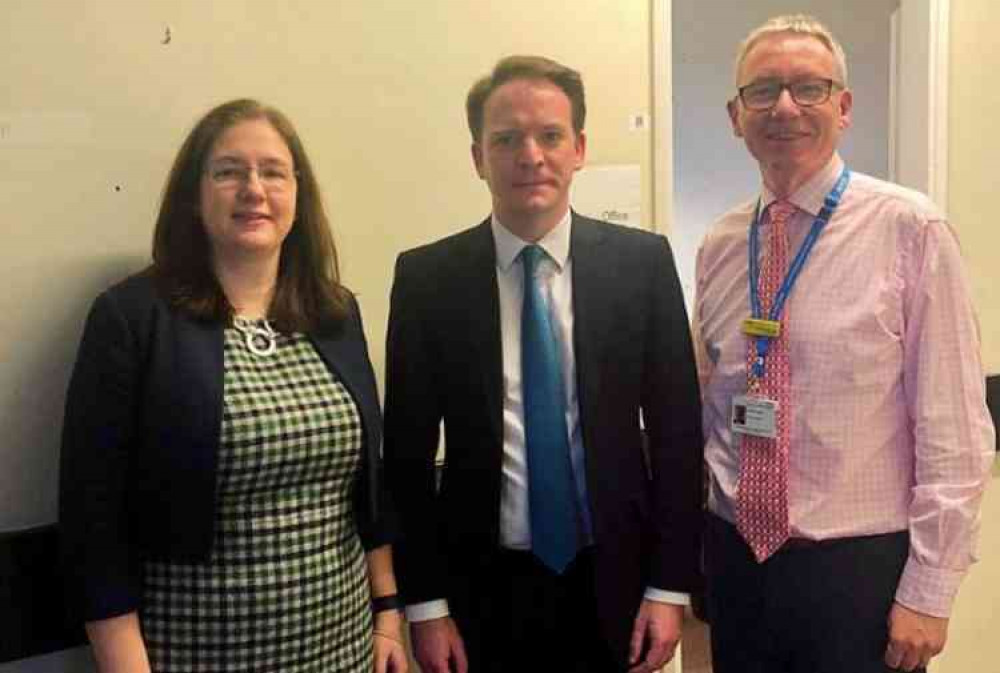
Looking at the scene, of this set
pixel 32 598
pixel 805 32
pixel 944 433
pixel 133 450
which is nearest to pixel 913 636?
pixel 944 433

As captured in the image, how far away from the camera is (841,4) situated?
4.04 m

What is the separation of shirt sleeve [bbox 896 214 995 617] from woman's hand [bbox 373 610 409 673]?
0.90 metres

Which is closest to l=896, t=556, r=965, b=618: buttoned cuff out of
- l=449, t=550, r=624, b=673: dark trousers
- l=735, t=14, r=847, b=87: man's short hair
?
l=449, t=550, r=624, b=673: dark trousers

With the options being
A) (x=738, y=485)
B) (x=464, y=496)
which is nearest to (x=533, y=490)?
(x=464, y=496)

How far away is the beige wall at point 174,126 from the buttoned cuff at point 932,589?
116cm

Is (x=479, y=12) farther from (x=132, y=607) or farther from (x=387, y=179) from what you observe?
(x=132, y=607)

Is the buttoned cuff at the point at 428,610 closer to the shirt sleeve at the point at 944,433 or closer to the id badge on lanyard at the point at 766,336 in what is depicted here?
the id badge on lanyard at the point at 766,336

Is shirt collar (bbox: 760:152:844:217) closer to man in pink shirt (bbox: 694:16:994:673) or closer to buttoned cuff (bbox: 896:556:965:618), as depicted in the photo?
man in pink shirt (bbox: 694:16:994:673)

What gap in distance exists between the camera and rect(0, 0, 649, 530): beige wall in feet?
5.24

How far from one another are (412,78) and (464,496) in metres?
0.94

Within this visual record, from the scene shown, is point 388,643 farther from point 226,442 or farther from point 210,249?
point 210,249

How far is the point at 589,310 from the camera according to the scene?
1.58 metres

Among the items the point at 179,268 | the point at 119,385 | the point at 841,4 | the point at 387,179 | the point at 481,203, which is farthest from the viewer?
the point at 841,4

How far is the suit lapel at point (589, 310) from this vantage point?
1.56 metres
